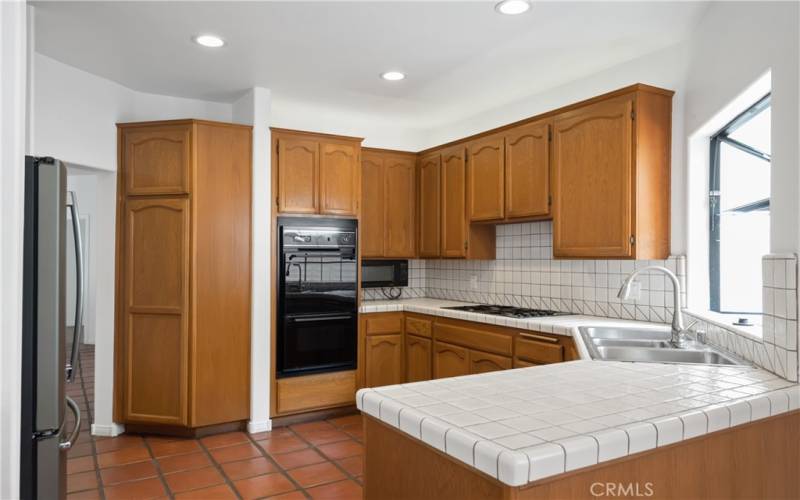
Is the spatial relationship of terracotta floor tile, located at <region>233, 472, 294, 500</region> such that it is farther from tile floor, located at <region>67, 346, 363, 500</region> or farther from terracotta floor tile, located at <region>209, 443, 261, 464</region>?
terracotta floor tile, located at <region>209, 443, 261, 464</region>

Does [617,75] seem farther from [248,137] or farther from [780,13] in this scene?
[248,137]

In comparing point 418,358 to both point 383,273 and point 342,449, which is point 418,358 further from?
point 342,449

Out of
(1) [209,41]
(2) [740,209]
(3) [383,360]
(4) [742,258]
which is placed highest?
(1) [209,41]

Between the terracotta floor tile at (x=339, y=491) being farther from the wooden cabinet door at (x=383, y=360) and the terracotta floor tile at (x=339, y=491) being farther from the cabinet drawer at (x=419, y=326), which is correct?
the cabinet drawer at (x=419, y=326)

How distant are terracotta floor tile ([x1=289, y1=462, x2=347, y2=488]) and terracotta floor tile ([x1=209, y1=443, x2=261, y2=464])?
405 mm

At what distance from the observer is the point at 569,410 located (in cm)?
141

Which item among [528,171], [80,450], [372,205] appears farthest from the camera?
[372,205]

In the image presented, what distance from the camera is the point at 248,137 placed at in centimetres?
387

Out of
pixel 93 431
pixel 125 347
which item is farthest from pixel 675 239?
pixel 93 431

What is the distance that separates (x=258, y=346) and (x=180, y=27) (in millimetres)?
2111

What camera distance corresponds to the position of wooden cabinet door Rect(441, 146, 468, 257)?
433 cm

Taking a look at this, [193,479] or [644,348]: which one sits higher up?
[644,348]

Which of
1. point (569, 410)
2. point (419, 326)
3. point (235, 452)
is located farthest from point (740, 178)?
point (235, 452)

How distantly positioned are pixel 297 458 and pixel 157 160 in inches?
85.2
